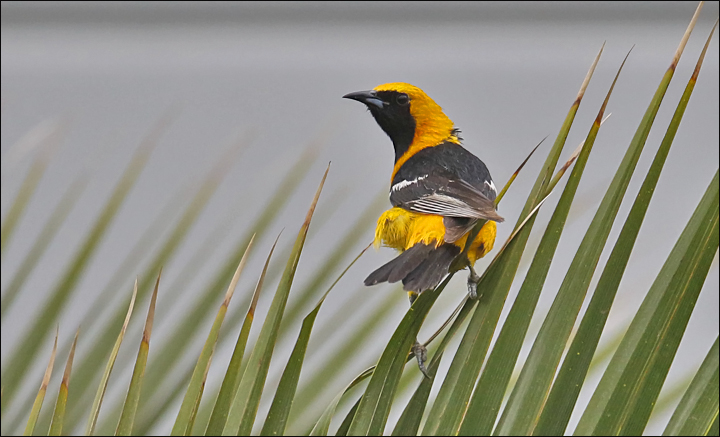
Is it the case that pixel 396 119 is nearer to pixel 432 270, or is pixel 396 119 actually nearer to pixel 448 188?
pixel 448 188

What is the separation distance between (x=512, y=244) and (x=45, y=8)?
4025 mm

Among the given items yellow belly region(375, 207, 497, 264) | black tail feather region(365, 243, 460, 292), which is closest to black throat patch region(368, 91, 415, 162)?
yellow belly region(375, 207, 497, 264)

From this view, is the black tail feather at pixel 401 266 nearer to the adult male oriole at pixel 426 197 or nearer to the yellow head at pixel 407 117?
the adult male oriole at pixel 426 197

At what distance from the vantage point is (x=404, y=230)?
1.31 meters

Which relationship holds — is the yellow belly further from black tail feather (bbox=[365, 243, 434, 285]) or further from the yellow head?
the yellow head

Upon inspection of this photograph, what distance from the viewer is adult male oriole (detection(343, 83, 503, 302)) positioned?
107 centimetres

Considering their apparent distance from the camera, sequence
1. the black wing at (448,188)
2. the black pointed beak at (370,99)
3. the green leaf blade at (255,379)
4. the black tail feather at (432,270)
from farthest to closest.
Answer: the black pointed beak at (370,99)
the black wing at (448,188)
the black tail feather at (432,270)
the green leaf blade at (255,379)

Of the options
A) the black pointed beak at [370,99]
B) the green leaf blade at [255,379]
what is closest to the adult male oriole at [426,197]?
the black pointed beak at [370,99]

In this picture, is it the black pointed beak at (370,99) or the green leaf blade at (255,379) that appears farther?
the black pointed beak at (370,99)

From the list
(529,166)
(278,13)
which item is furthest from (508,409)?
(278,13)

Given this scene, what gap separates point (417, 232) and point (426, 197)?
68 millimetres

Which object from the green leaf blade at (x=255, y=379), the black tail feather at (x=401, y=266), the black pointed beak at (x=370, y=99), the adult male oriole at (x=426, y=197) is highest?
the black pointed beak at (x=370, y=99)

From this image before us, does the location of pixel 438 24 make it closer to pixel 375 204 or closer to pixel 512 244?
pixel 375 204

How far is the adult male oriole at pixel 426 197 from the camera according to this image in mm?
1072
